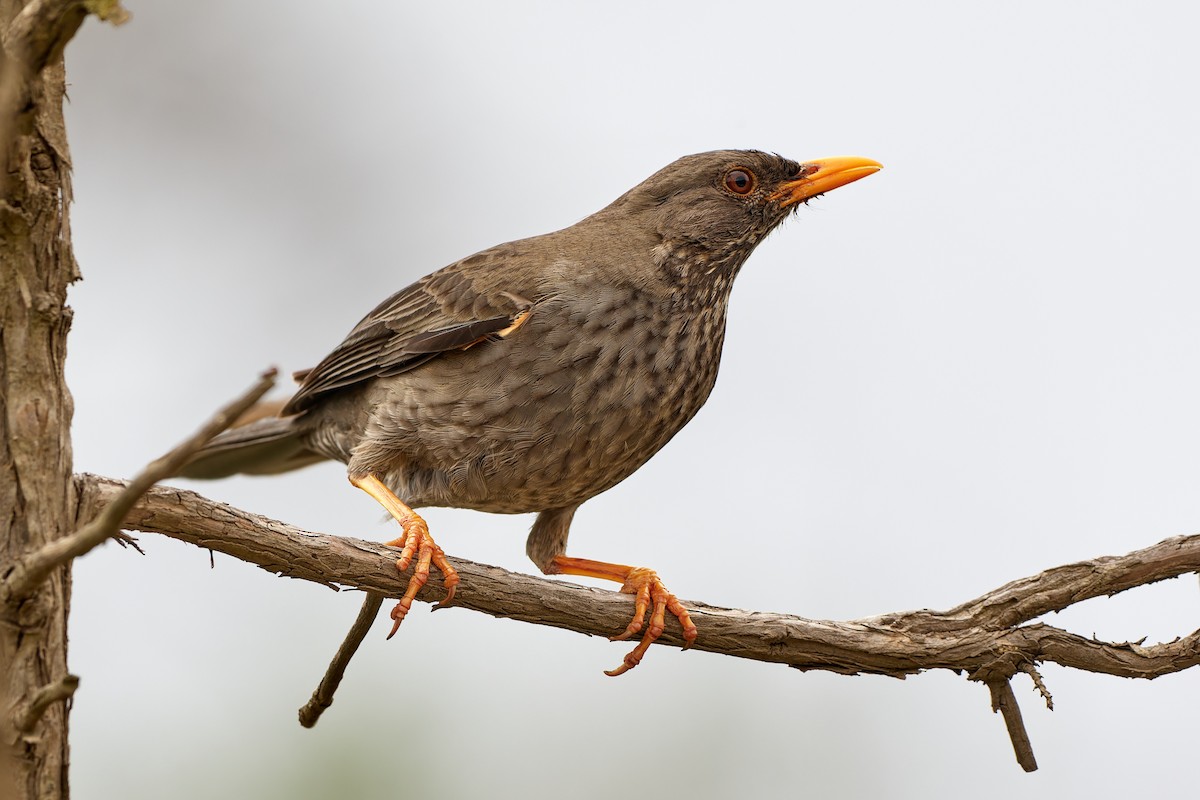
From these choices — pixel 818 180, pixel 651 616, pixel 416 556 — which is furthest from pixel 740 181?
pixel 416 556

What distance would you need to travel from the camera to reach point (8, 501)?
7.94ft

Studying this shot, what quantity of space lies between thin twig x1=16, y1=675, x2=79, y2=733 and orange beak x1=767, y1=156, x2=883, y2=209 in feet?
13.5

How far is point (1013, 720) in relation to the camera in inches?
153

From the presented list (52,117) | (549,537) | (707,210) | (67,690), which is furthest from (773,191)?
(67,690)

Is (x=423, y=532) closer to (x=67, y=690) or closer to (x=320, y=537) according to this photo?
(x=320, y=537)

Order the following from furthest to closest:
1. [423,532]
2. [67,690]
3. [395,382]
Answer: [395,382], [423,532], [67,690]

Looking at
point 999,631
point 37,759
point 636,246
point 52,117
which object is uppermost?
point 636,246

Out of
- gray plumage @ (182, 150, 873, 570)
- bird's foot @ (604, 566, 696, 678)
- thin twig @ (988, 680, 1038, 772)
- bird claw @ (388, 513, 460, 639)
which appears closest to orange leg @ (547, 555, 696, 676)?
bird's foot @ (604, 566, 696, 678)

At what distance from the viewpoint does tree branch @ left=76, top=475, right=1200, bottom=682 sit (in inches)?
149

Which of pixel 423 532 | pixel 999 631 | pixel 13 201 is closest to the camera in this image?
pixel 13 201

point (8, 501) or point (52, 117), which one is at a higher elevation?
point (52, 117)

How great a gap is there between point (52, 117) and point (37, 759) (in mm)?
1256

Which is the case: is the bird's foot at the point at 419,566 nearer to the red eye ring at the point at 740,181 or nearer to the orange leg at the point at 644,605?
the orange leg at the point at 644,605

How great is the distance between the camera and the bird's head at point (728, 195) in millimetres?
5438
